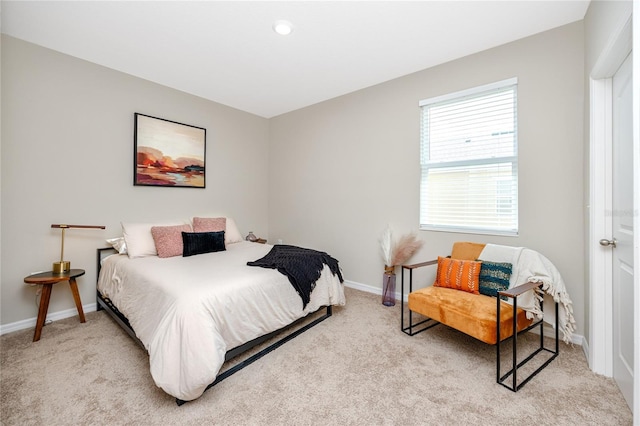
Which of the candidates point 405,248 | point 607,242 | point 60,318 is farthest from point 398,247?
point 60,318

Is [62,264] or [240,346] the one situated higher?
[62,264]

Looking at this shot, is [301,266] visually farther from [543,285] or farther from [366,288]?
[543,285]

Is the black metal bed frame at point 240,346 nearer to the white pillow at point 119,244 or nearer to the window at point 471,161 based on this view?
the white pillow at point 119,244

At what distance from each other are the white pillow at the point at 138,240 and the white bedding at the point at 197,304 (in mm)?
114

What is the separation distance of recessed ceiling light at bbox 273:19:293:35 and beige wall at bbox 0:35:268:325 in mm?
2016

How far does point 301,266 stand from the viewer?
8.49 ft

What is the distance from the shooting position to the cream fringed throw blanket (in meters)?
2.02

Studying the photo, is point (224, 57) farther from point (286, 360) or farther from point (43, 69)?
point (286, 360)

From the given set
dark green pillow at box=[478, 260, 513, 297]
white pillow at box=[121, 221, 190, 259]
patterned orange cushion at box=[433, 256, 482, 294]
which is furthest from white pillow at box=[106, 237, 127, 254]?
dark green pillow at box=[478, 260, 513, 297]

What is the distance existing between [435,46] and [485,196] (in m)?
1.57

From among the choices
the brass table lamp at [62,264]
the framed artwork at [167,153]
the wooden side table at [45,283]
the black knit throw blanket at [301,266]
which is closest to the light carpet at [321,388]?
the wooden side table at [45,283]

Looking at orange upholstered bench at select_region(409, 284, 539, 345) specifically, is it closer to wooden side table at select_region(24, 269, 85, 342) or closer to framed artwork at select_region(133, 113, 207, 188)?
wooden side table at select_region(24, 269, 85, 342)

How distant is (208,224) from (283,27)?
2445 mm

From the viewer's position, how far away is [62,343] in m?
2.37
